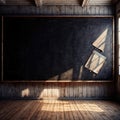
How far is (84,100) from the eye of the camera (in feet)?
26.8

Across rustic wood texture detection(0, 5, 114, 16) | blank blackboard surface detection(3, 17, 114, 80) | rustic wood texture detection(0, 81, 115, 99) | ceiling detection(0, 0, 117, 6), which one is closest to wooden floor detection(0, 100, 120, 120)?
rustic wood texture detection(0, 81, 115, 99)

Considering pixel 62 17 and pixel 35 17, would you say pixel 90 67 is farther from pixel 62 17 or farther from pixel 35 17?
pixel 35 17

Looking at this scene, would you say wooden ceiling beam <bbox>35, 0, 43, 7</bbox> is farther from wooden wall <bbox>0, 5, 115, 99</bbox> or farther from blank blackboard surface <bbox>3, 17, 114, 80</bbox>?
blank blackboard surface <bbox>3, 17, 114, 80</bbox>

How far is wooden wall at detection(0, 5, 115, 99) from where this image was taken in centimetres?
835

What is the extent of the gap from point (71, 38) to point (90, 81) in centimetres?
146

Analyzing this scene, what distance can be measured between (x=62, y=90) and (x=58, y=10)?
2.51 meters

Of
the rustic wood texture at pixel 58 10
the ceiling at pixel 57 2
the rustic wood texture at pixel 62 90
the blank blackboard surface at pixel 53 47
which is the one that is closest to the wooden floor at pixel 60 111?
Answer: the rustic wood texture at pixel 62 90

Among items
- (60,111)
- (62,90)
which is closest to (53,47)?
(62,90)

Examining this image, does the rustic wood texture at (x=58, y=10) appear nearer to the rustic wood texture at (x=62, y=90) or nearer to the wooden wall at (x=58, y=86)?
the wooden wall at (x=58, y=86)

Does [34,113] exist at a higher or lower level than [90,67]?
lower

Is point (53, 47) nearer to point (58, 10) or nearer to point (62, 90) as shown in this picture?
point (58, 10)

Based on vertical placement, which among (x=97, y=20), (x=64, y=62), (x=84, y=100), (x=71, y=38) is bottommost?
(x=84, y=100)

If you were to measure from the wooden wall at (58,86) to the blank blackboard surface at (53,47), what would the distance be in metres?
0.20

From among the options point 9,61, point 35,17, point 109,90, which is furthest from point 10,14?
point 109,90
